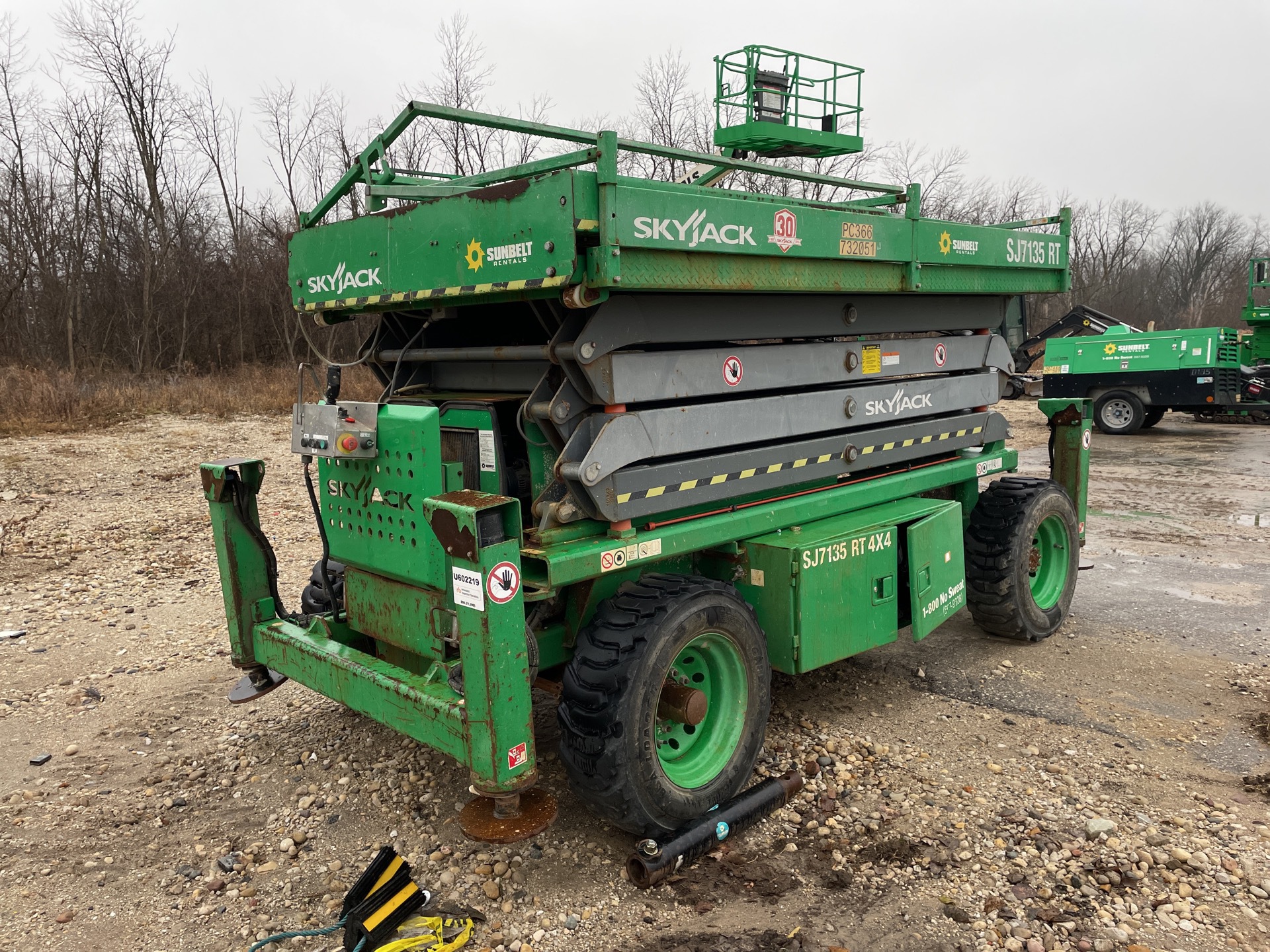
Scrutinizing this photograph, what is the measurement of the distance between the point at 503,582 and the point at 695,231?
1.50 m

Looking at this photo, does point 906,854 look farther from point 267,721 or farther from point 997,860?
point 267,721

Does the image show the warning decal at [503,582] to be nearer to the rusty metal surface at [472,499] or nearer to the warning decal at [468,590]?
the warning decal at [468,590]

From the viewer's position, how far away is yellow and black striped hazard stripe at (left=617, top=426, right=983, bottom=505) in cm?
372

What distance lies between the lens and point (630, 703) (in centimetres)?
327

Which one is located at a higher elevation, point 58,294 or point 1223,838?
point 58,294

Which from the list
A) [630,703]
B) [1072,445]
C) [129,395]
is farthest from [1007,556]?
[129,395]

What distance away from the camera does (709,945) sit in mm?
2920

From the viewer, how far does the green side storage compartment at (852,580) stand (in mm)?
4027

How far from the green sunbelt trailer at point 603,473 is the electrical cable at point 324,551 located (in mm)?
35

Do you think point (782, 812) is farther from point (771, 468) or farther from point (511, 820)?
point (771, 468)

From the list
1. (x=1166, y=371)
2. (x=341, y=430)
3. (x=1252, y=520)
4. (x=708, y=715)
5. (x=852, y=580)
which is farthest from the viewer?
(x=1166, y=371)

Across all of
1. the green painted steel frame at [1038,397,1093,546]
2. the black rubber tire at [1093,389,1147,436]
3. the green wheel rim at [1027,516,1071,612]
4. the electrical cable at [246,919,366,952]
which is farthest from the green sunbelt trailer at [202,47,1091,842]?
the black rubber tire at [1093,389,1147,436]

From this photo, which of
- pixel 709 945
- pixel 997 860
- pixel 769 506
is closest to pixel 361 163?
pixel 769 506

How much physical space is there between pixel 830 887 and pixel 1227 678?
125 inches
